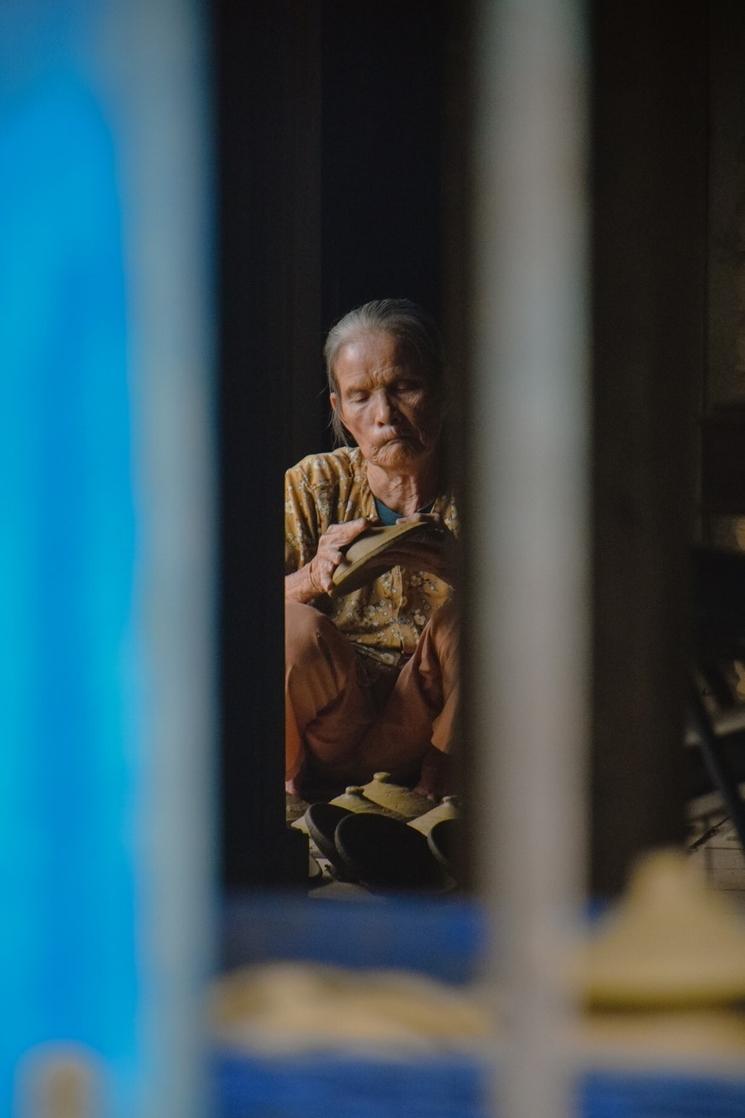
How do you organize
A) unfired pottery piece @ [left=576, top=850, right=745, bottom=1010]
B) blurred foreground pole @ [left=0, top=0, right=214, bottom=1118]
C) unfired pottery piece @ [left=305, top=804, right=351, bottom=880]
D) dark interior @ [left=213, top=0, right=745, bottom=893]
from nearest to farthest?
1. blurred foreground pole @ [left=0, top=0, right=214, bottom=1118]
2. unfired pottery piece @ [left=576, top=850, right=745, bottom=1010]
3. dark interior @ [left=213, top=0, right=745, bottom=893]
4. unfired pottery piece @ [left=305, top=804, right=351, bottom=880]

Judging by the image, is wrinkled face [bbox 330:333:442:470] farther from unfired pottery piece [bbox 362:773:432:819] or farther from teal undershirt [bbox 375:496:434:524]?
unfired pottery piece [bbox 362:773:432:819]

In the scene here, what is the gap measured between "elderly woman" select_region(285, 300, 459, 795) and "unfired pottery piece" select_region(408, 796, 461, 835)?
42mm

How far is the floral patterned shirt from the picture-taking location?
3.15 meters

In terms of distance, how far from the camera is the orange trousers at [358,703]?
3199 millimetres

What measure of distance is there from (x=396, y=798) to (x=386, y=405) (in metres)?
0.95

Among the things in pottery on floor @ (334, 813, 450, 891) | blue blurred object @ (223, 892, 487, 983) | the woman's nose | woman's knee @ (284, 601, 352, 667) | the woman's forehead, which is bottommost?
pottery on floor @ (334, 813, 450, 891)

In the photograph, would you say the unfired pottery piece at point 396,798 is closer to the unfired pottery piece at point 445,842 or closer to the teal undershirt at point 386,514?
the unfired pottery piece at point 445,842

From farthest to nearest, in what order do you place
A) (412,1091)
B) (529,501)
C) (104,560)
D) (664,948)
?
1. (664,948)
2. (412,1091)
3. (104,560)
4. (529,501)

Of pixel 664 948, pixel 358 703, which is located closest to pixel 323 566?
pixel 358 703

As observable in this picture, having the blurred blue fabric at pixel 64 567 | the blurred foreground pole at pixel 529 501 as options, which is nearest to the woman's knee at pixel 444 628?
the blurred blue fabric at pixel 64 567

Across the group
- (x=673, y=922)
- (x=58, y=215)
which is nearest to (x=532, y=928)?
(x=58, y=215)

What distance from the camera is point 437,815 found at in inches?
127

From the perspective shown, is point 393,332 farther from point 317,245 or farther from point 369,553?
point 369,553

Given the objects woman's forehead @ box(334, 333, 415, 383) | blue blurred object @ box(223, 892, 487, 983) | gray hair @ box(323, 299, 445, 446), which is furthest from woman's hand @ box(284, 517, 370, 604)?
blue blurred object @ box(223, 892, 487, 983)
